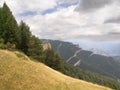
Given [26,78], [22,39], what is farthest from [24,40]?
[26,78]

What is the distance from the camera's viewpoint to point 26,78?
52.1 meters

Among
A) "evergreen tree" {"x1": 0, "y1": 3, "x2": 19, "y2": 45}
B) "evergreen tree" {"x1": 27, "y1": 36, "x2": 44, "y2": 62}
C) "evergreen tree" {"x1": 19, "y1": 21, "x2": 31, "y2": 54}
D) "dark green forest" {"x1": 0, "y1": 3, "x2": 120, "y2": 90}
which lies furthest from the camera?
"evergreen tree" {"x1": 27, "y1": 36, "x2": 44, "y2": 62}

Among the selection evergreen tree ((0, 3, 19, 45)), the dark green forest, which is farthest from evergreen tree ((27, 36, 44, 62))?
evergreen tree ((0, 3, 19, 45))

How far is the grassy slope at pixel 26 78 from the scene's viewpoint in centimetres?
4958

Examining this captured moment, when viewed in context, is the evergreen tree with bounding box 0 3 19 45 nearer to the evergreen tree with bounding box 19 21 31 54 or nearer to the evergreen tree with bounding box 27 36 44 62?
the evergreen tree with bounding box 19 21 31 54

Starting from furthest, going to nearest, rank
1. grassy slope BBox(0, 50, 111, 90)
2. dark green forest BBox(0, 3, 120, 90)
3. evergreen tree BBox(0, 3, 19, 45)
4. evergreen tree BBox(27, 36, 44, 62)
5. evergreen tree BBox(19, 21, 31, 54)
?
1. evergreen tree BBox(27, 36, 44, 62)
2. evergreen tree BBox(19, 21, 31, 54)
3. dark green forest BBox(0, 3, 120, 90)
4. evergreen tree BBox(0, 3, 19, 45)
5. grassy slope BBox(0, 50, 111, 90)

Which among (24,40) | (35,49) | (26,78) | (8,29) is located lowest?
(26,78)

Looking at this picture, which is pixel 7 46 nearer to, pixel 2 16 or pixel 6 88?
pixel 2 16

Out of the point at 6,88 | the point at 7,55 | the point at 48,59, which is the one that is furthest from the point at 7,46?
the point at 48,59

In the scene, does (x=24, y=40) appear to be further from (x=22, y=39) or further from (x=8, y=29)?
(x=8, y=29)

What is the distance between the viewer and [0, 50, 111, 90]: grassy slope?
4958cm

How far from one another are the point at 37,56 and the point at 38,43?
604 cm

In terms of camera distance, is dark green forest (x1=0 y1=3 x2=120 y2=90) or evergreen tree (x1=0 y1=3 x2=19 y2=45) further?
dark green forest (x1=0 y1=3 x2=120 y2=90)

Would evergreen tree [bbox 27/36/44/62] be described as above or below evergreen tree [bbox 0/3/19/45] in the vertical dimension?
below
